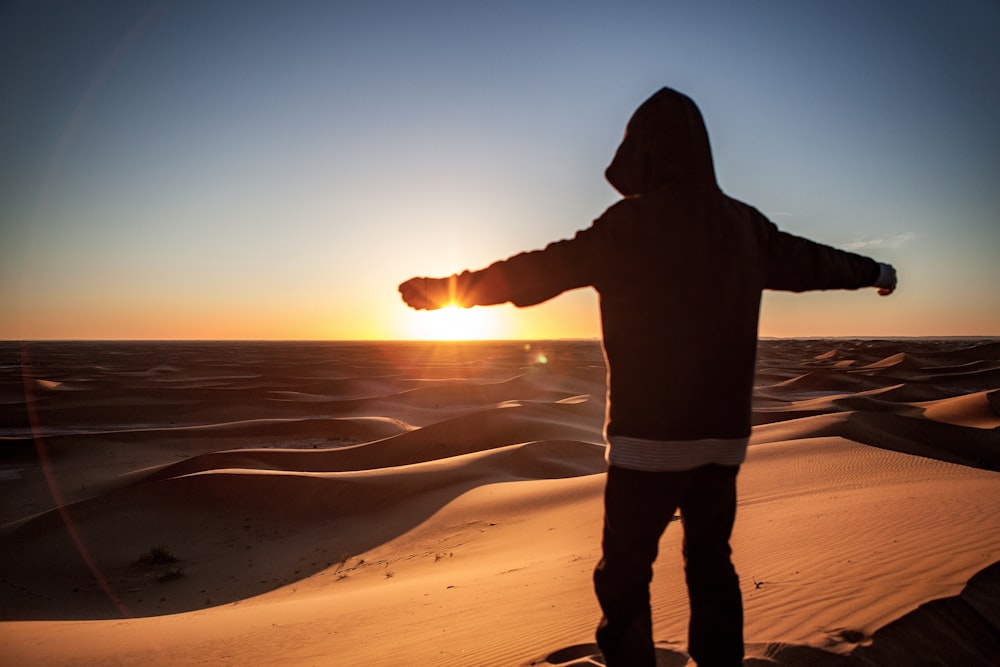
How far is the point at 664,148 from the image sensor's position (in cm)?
209

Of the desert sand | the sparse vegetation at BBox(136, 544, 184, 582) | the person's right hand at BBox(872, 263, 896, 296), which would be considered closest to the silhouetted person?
the desert sand

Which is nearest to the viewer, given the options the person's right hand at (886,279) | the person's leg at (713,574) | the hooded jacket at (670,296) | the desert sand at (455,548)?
the hooded jacket at (670,296)

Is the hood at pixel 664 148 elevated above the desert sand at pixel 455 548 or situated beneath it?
elevated above

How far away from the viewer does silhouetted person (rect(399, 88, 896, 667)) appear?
189cm

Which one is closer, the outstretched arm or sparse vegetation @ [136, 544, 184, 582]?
the outstretched arm

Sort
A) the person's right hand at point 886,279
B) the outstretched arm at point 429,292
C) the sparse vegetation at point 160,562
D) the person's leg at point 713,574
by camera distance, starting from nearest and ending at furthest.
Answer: the person's leg at point 713,574, the outstretched arm at point 429,292, the person's right hand at point 886,279, the sparse vegetation at point 160,562

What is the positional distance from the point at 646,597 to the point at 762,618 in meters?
1.89

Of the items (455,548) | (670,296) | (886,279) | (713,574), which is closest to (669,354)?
(670,296)

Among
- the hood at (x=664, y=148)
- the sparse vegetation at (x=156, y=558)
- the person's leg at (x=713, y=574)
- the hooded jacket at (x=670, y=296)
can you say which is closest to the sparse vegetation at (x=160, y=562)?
the sparse vegetation at (x=156, y=558)

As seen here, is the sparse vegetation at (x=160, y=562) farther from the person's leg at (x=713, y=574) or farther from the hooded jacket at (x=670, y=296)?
the hooded jacket at (x=670, y=296)

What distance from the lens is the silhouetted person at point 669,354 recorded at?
6.20ft

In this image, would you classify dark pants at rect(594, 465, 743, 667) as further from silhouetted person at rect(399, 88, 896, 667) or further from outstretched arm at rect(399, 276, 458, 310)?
outstretched arm at rect(399, 276, 458, 310)

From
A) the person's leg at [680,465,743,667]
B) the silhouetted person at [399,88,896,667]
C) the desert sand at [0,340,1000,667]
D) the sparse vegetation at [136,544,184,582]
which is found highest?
the silhouetted person at [399,88,896,667]

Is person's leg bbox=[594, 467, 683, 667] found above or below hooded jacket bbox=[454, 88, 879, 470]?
below
